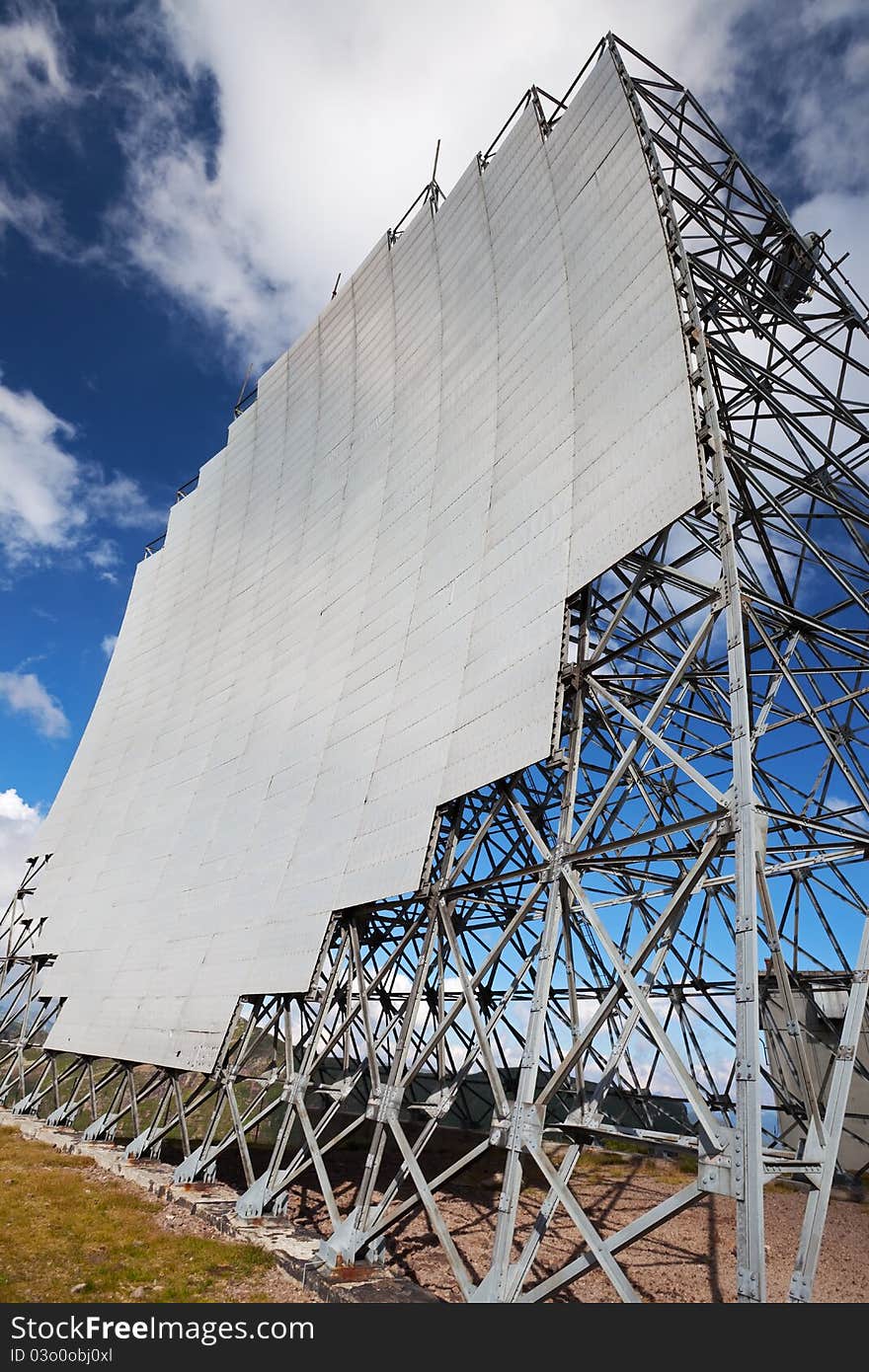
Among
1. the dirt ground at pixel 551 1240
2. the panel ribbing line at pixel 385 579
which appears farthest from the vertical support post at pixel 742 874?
the dirt ground at pixel 551 1240

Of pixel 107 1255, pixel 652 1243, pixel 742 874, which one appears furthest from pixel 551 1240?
pixel 742 874

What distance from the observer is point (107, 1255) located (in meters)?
11.2

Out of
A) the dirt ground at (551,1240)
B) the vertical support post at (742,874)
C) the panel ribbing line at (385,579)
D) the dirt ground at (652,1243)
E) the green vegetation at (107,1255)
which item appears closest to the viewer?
the vertical support post at (742,874)

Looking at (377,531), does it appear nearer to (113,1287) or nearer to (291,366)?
(291,366)

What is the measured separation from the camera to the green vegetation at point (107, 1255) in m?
9.83

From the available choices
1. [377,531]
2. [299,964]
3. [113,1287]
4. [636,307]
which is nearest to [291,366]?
[377,531]

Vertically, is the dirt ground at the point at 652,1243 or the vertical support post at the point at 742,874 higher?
the vertical support post at the point at 742,874

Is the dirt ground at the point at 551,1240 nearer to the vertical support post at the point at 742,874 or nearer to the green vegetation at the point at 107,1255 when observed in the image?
the green vegetation at the point at 107,1255

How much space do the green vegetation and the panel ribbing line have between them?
3176 millimetres

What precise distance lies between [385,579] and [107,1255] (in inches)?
503

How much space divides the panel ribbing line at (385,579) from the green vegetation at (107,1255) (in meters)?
3.18

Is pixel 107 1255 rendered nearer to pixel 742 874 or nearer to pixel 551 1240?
pixel 551 1240

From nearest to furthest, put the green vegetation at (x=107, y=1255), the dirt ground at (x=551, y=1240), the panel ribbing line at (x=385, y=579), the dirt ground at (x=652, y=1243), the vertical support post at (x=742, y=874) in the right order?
the vertical support post at (x=742, y=874)
the green vegetation at (x=107, y=1255)
the dirt ground at (x=551, y=1240)
the dirt ground at (x=652, y=1243)
the panel ribbing line at (x=385, y=579)

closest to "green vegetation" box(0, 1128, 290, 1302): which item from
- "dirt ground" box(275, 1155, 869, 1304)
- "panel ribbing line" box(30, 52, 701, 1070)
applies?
"dirt ground" box(275, 1155, 869, 1304)
